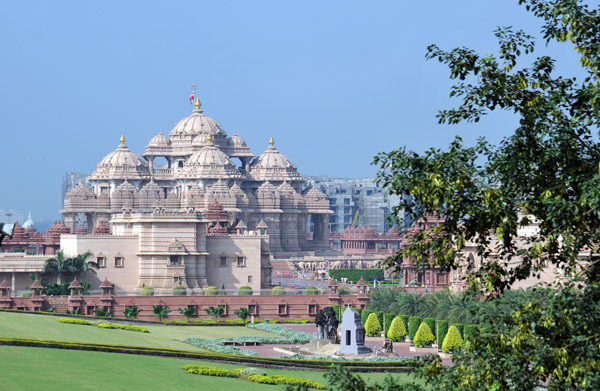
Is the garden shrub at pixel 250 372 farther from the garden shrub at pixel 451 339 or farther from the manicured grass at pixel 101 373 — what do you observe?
the garden shrub at pixel 451 339

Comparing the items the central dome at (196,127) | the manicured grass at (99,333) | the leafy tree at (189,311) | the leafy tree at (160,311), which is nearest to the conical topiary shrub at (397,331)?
the manicured grass at (99,333)

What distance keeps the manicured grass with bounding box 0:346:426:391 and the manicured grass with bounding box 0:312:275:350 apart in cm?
699

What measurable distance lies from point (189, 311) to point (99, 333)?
14.3m

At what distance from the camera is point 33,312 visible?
227ft

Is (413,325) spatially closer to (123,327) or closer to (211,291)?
(123,327)

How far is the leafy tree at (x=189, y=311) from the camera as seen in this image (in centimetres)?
7562

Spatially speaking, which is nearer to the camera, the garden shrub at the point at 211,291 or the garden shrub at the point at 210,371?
the garden shrub at the point at 210,371

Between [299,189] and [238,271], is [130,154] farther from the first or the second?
[238,271]

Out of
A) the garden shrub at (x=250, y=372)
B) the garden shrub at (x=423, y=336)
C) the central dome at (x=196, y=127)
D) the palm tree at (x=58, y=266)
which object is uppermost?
the central dome at (x=196, y=127)

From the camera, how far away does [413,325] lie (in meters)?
64.1

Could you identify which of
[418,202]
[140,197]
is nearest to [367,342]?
[418,202]

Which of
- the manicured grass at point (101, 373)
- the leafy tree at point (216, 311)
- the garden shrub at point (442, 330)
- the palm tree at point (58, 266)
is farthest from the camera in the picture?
the palm tree at point (58, 266)

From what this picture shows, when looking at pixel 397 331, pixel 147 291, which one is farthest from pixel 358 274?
pixel 397 331

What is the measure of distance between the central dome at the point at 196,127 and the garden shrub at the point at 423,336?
280 ft
